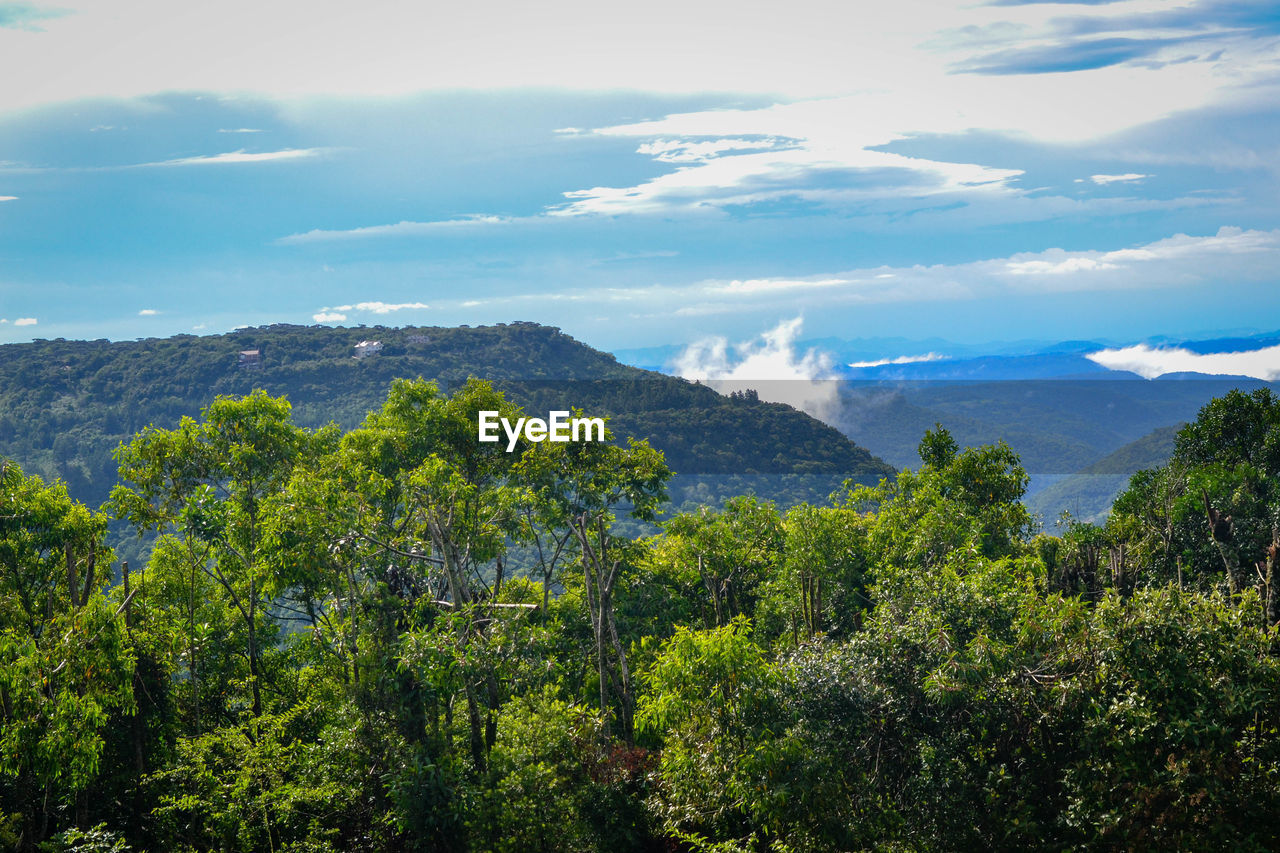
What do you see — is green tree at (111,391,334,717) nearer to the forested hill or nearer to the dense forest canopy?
the dense forest canopy

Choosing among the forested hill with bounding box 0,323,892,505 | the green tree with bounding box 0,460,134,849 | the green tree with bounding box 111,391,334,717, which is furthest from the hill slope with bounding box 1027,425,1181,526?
the green tree with bounding box 0,460,134,849

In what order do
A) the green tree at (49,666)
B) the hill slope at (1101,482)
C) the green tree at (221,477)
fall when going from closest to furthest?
the green tree at (49,666) < the green tree at (221,477) < the hill slope at (1101,482)

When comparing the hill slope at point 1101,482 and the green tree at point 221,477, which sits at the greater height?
the green tree at point 221,477

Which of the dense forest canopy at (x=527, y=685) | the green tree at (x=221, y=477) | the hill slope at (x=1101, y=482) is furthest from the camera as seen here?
the hill slope at (x=1101, y=482)

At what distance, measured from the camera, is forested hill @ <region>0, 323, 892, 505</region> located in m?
121

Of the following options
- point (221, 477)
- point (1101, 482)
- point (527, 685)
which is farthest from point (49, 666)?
point (1101, 482)

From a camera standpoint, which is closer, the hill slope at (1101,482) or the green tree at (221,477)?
the green tree at (221,477)

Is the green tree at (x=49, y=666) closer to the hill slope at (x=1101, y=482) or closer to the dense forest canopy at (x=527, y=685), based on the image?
the dense forest canopy at (x=527, y=685)

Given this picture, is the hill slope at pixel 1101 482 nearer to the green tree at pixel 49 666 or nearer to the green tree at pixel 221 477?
the green tree at pixel 221 477

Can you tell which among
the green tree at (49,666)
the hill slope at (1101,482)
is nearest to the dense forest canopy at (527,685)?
the green tree at (49,666)

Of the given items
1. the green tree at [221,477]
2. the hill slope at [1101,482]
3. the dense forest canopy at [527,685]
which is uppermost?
the green tree at [221,477]

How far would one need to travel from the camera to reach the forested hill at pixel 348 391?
12119 cm

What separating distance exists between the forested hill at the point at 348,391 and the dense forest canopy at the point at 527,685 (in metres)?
84.3

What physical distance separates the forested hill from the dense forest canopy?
8431 cm
